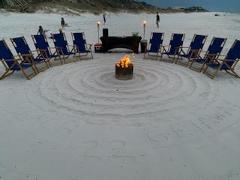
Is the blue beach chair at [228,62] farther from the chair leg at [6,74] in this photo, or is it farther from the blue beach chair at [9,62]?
the chair leg at [6,74]

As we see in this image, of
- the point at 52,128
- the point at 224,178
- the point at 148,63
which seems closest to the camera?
the point at 224,178

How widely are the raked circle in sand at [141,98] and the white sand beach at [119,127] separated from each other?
0.02m

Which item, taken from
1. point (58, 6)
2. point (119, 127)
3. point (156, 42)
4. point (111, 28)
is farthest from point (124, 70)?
point (58, 6)

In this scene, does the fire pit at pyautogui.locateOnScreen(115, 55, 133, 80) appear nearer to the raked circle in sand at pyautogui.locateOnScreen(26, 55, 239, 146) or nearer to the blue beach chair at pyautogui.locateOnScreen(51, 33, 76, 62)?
the raked circle in sand at pyautogui.locateOnScreen(26, 55, 239, 146)

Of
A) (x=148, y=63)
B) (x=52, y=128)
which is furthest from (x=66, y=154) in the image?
(x=148, y=63)

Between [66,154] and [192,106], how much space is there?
3.29m

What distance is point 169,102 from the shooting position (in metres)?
6.56

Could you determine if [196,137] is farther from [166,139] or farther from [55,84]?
[55,84]

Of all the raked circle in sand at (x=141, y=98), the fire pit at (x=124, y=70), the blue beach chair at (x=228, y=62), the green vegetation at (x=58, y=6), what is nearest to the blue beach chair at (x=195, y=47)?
the raked circle in sand at (x=141, y=98)

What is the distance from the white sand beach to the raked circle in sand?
0.02 metres

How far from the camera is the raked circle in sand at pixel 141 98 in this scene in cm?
557

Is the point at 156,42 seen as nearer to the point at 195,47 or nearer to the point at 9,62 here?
the point at 195,47

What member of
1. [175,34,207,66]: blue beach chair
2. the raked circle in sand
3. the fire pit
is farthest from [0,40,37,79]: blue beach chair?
[175,34,207,66]: blue beach chair

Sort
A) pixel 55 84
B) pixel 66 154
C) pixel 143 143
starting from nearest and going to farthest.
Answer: pixel 66 154, pixel 143 143, pixel 55 84
